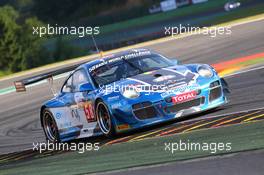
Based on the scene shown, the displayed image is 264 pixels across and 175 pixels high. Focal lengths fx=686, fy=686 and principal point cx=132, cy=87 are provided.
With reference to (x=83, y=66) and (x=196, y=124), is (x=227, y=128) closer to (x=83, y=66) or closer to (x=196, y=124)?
(x=196, y=124)

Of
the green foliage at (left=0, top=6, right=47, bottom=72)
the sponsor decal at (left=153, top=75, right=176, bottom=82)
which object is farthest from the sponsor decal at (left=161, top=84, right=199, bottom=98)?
the green foliage at (left=0, top=6, right=47, bottom=72)

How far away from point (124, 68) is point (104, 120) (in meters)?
0.95

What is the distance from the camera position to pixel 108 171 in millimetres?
6695

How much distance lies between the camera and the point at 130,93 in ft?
30.0

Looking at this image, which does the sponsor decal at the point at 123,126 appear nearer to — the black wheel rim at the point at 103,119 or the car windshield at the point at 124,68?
the black wheel rim at the point at 103,119

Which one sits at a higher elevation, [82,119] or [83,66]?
[83,66]

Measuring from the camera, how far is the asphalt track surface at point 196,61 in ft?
37.6

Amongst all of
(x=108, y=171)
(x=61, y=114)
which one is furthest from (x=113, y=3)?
(x=108, y=171)

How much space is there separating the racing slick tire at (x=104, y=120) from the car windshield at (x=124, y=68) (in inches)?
20.3

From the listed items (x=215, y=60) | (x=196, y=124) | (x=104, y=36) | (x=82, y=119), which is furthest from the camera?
(x=104, y=36)

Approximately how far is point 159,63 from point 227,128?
270 centimetres

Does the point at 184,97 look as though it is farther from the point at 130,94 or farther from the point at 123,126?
the point at 123,126
